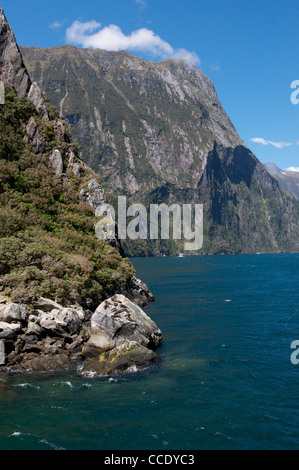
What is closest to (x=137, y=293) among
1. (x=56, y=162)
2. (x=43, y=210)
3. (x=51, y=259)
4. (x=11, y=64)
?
(x=43, y=210)

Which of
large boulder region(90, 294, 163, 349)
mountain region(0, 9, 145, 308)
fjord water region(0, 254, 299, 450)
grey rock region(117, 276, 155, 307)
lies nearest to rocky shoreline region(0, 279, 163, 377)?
large boulder region(90, 294, 163, 349)

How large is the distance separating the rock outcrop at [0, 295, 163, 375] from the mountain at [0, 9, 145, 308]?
251cm

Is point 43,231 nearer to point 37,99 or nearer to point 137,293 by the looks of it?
point 137,293

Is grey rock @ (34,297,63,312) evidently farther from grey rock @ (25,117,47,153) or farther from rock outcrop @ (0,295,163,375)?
grey rock @ (25,117,47,153)

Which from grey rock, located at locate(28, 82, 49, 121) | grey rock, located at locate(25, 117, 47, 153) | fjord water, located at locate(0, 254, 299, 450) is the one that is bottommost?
fjord water, located at locate(0, 254, 299, 450)

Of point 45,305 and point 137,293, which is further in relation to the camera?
point 137,293

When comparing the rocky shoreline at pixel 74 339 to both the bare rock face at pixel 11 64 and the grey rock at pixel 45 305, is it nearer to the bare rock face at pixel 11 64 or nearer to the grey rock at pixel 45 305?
the grey rock at pixel 45 305

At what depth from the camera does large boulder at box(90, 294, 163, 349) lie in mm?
27984

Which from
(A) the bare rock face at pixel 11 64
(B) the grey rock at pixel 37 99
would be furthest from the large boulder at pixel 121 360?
(A) the bare rock face at pixel 11 64

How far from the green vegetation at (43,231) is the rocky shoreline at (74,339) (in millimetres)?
2529

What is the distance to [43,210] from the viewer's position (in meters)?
44.8

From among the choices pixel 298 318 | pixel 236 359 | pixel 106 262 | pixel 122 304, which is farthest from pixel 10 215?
pixel 298 318

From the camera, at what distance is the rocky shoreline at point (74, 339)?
995 inches
